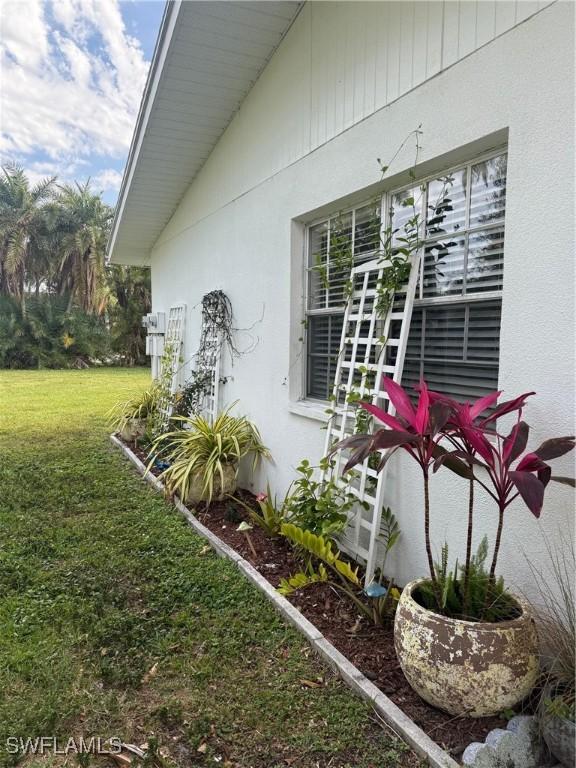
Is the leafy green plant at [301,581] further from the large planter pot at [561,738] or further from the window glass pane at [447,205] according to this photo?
the window glass pane at [447,205]

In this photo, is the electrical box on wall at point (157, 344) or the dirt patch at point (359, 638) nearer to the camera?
the dirt patch at point (359, 638)

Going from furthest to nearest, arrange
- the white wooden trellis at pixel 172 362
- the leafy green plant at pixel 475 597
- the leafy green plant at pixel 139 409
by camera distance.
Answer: the leafy green plant at pixel 139 409 < the white wooden trellis at pixel 172 362 < the leafy green plant at pixel 475 597

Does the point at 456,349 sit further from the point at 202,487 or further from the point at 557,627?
the point at 202,487

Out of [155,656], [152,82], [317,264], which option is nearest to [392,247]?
[317,264]

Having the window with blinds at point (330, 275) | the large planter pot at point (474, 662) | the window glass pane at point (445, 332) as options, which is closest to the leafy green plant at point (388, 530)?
the large planter pot at point (474, 662)

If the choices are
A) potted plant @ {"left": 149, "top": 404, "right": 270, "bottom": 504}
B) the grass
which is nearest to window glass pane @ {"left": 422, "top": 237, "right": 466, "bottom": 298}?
the grass

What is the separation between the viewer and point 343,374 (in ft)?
12.1

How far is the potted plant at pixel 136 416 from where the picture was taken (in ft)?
25.1

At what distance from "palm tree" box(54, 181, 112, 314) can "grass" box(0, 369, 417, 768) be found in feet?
68.3

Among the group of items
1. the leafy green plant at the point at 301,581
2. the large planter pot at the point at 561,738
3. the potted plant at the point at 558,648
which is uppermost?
the potted plant at the point at 558,648

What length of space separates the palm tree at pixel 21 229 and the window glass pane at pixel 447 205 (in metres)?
23.2

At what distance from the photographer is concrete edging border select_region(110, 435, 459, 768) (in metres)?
1.89

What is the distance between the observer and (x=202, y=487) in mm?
4727

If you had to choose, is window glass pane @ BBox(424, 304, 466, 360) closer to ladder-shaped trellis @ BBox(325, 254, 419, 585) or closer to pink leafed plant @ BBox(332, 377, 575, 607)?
ladder-shaped trellis @ BBox(325, 254, 419, 585)
